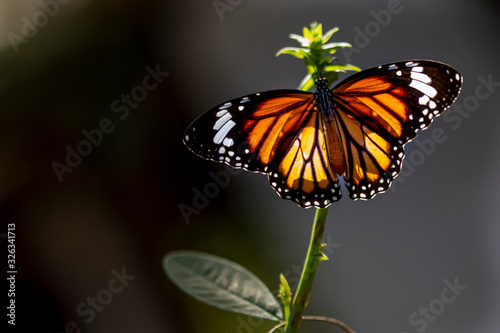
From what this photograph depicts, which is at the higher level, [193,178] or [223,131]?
[223,131]

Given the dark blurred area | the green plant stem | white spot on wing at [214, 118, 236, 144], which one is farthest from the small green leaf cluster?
the dark blurred area

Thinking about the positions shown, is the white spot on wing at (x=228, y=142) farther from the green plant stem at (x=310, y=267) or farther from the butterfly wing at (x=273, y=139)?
the green plant stem at (x=310, y=267)

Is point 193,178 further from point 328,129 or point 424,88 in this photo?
point 424,88

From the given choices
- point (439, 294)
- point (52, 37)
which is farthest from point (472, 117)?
point (52, 37)

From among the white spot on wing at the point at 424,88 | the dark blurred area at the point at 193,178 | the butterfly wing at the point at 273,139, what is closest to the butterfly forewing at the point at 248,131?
the butterfly wing at the point at 273,139

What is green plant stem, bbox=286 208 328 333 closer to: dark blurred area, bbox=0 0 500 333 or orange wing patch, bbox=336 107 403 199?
orange wing patch, bbox=336 107 403 199

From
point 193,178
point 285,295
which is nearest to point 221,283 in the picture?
point 285,295
